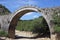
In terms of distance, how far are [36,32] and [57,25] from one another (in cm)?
955

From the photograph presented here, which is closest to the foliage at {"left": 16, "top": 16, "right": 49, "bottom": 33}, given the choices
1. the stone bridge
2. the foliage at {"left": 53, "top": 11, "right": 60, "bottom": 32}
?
the stone bridge

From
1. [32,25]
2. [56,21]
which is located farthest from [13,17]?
[32,25]

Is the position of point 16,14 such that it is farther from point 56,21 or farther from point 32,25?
point 32,25

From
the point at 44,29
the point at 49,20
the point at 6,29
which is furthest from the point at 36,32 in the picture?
the point at 49,20

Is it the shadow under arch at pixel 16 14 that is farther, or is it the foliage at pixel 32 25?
the foliage at pixel 32 25

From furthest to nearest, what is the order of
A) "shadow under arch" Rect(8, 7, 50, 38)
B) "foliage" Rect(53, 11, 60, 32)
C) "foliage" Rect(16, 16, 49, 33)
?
1. "foliage" Rect(16, 16, 49, 33)
2. "shadow under arch" Rect(8, 7, 50, 38)
3. "foliage" Rect(53, 11, 60, 32)

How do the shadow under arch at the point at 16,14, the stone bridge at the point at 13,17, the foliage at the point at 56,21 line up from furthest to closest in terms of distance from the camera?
the shadow under arch at the point at 16,14 < the stone bridge at the point at 13,17 < the foliage at the point at 56,21

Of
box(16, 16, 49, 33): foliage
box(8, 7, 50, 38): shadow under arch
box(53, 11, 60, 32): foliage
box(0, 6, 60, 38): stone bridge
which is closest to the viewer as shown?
box(53, 11, 60, 32): foliage

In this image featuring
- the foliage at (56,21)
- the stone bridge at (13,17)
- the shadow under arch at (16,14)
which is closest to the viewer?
the foliage at (56,21)

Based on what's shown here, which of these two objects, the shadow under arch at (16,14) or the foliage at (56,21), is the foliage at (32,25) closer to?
the shadow under arch at (16,14)

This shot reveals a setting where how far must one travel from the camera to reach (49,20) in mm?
22625

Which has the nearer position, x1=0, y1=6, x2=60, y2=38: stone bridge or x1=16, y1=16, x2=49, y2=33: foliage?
x1=0, y1=6, x2=60, y2=38: stone bridge

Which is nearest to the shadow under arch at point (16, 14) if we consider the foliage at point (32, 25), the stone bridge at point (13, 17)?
the stone bridge at point (13, 17)

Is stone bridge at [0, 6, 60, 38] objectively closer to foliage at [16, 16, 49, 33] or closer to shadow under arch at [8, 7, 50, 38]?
shadow under arch at [8, 7, 50, 38]
